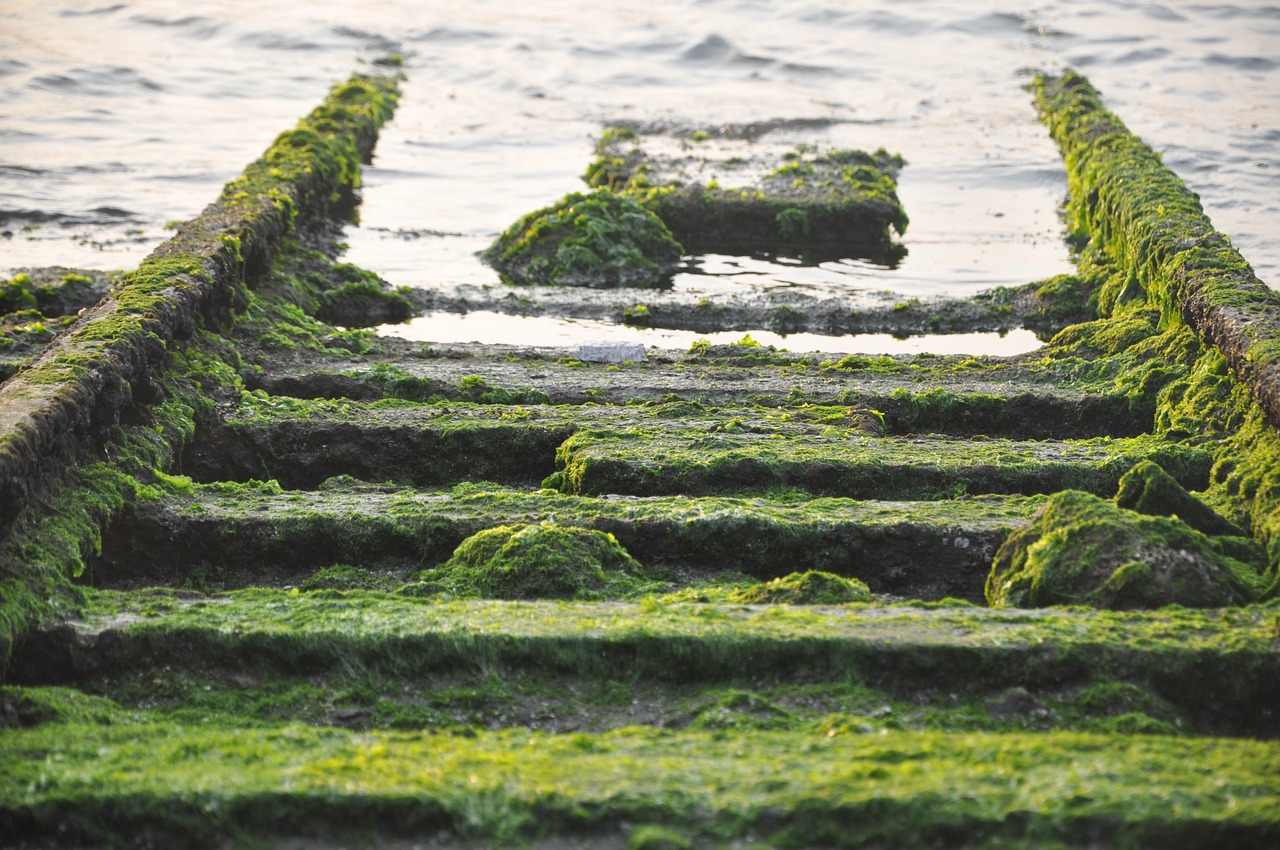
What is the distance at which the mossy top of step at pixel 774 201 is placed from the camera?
9922mm

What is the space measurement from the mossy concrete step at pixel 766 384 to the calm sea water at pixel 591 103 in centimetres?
221

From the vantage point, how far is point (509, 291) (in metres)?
8.34

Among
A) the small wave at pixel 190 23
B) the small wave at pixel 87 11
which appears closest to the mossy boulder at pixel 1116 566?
the small wave at pixel 190 23

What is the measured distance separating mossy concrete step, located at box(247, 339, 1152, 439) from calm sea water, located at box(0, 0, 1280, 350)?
2.21 metres

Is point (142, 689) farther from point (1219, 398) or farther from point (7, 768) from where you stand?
point (1219, 398)

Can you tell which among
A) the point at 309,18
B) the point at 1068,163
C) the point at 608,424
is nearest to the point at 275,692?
the point at 608,424

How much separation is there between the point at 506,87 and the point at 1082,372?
11494 millimetres

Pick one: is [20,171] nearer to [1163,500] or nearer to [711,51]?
[711,51]

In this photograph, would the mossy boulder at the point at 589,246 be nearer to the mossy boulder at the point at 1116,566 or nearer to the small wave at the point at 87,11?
the mossy boulder at the point at 1116,566

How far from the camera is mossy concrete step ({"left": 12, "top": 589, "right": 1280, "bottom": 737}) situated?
3551 millimetres

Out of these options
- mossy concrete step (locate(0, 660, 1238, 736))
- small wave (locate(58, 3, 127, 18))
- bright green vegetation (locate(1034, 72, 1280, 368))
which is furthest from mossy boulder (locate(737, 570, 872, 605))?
small wave (locate(58, 3, 127, 18))

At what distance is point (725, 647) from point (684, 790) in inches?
28.0

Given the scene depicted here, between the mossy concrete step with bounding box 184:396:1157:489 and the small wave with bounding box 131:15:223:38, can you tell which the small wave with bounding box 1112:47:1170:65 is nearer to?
the small wave with bounding box 131:15:223:38

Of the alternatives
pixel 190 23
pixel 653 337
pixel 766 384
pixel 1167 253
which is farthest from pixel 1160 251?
pixel 190 23
